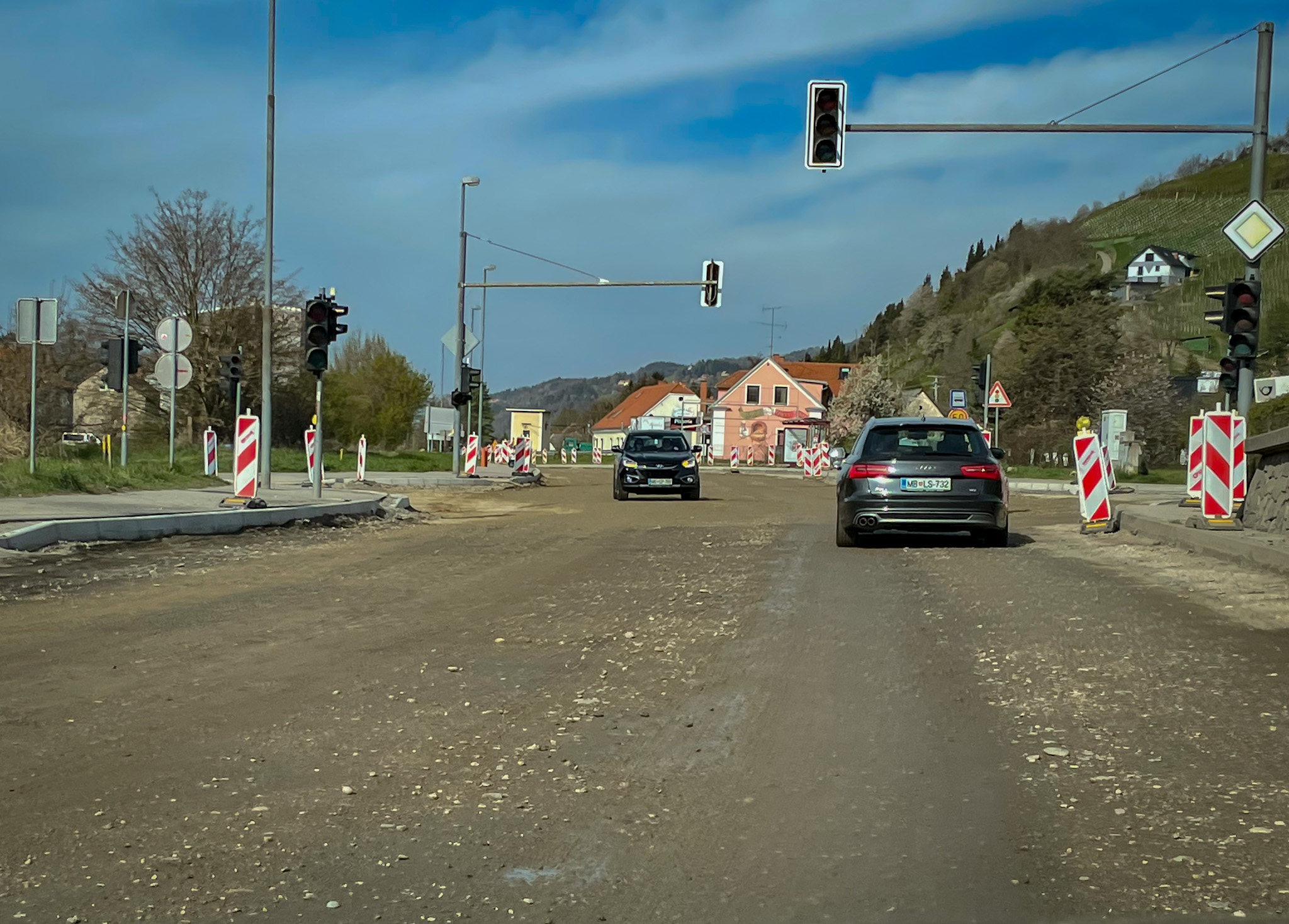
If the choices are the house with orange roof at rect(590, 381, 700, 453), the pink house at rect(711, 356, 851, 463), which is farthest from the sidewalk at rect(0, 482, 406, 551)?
the house with orange roof at rect(590, 381, 700, 453)

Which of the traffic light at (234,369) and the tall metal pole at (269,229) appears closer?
the tall metal pole at (269,229)

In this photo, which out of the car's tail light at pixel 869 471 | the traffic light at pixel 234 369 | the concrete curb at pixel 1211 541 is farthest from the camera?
the traffic light at pixel 234 369

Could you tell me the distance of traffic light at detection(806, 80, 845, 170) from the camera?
1716cm

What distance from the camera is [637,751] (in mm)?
5238

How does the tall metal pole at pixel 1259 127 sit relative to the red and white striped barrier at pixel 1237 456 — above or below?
above

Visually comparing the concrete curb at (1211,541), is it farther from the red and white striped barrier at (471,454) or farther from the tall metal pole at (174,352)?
the red and white striped barrier at (471,454)

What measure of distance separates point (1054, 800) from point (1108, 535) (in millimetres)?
13423

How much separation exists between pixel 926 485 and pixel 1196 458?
16.6ft

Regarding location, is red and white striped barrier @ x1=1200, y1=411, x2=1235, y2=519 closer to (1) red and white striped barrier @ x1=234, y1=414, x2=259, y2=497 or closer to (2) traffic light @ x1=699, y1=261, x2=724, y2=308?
(1) red and white striped barrier @ x1=234, y1=414, x2=259, y2=497

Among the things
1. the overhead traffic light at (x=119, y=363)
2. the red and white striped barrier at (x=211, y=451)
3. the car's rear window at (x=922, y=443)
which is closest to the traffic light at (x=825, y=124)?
the car's rear window at (x=922, y=443)

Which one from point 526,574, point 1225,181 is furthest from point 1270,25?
point 1225,181

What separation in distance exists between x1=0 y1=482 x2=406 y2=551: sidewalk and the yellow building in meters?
133

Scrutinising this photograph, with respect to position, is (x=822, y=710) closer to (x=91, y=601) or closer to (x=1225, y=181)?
(x=91, y=601)

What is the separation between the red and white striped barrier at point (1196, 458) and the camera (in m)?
16.0
